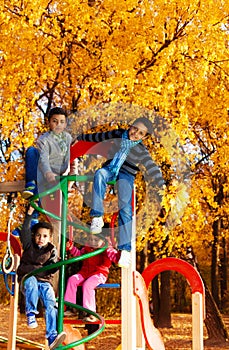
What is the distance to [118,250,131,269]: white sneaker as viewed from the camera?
18.1 feet

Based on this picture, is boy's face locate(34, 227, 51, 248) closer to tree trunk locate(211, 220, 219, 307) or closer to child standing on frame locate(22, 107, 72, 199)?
child standing on frame locate(22, 107, 72, 199)

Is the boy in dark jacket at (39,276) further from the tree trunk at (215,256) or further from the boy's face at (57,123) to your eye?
the tree trunk at (215,256)

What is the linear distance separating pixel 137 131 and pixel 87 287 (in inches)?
75.6

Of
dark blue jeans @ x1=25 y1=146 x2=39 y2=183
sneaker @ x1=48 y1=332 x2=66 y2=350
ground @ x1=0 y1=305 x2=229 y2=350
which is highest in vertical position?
dark blue jeans @ x1=25 y1=146 x2=39 y2=183

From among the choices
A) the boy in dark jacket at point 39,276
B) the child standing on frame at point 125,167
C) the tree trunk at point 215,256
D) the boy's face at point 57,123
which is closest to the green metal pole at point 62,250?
the child standing on frame at point 125,167

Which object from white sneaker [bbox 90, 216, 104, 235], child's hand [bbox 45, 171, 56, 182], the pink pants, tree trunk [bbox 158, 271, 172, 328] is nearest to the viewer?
white sneaker [bbox 90, 216, 104, 235]

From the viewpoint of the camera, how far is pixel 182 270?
24.1ft

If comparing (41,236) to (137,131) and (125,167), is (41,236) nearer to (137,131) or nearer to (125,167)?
(125,167)

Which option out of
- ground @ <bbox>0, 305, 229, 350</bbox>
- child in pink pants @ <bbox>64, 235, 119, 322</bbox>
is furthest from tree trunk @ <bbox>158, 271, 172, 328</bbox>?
child in pink pants @ <bbox>64, 235, 119, 322</bbox>

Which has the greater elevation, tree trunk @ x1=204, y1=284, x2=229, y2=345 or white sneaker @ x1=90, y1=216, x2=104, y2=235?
white sneaker @ x1=90, y1=216, x2=104, y2=235

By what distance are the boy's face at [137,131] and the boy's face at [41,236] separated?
126cm

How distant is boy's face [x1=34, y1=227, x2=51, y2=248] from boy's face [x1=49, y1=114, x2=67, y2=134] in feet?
3.33

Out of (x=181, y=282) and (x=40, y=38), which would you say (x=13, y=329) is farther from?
(x=181, y=282)

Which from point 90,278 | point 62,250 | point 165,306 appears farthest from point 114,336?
point 62,250
